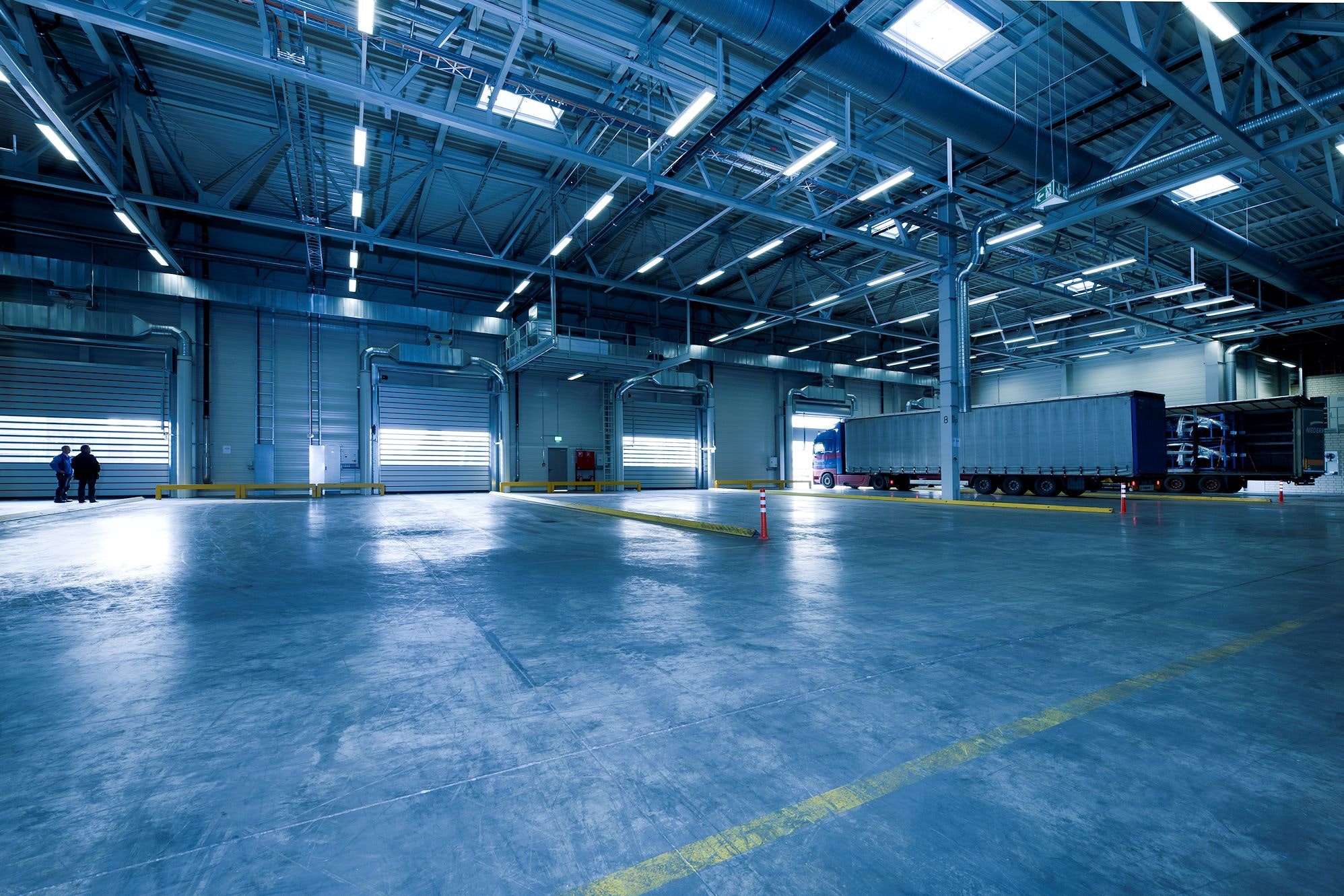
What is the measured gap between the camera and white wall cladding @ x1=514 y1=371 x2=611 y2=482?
27391 mm

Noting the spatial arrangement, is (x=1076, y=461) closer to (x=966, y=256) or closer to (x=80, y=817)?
(x=966, y=256)

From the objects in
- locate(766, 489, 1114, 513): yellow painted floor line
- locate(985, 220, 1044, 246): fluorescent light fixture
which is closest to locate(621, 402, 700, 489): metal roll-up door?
locate(766, 489, 1114, 513): yellow painted floor line

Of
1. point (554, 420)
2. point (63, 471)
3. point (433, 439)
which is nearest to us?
point (63, 471)

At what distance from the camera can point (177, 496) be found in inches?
794

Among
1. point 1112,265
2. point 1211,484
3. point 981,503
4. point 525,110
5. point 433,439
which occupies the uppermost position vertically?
point 525,110

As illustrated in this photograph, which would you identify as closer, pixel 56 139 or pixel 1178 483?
pixel 56 139

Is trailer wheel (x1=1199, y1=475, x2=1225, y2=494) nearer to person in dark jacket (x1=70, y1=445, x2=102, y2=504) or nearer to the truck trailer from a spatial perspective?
the truck trailer

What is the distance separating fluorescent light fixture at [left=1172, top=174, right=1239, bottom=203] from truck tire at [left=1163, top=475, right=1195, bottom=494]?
429 inches

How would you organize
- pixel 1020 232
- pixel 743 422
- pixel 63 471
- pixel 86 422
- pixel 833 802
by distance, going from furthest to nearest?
pixel 743 422 < pixel 86 422 < pixel 63 471 < pixel 1020 232 < pixel 833 802

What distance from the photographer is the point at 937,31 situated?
11.0 meters

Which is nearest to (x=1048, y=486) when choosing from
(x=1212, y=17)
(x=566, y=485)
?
(x=1212, y=17)

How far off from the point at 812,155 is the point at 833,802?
12778 mm

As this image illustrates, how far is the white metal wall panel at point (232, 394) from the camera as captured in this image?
2161 cm

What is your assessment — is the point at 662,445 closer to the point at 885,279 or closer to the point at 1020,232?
the point at 885,279
